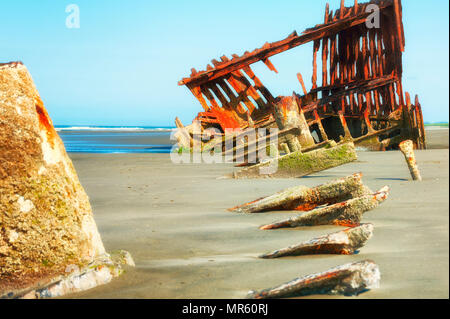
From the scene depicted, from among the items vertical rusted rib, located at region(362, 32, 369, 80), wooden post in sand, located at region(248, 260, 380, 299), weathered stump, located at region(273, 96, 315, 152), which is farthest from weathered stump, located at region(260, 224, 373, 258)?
vertical rusted rib, located at region(362, 32, 369, 80)

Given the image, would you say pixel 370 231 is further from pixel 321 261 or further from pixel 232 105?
pixel 232 105

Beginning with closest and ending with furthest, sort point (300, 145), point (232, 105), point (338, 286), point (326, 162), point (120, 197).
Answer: point (338, 286)
point (120, 197)
point (326, 162)
point (300, 145)
point (232, 105)

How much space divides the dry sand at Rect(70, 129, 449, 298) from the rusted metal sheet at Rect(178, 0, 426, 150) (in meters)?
6.25

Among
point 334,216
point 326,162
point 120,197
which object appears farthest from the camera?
point 326,162

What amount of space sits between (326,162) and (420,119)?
25.8ft

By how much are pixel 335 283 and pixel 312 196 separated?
2351 mm

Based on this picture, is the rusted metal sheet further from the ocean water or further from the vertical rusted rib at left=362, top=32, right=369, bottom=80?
the ocean water

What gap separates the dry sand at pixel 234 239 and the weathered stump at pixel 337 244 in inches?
2.3

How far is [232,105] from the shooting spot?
13406 millimetres

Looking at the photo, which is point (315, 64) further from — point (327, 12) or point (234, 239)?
point (234, 239)

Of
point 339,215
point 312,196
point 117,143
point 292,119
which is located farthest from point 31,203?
point 117,143

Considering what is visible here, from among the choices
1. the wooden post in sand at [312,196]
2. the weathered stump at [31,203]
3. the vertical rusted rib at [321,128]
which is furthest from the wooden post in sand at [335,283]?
the vertical rusted rib at [321,128]

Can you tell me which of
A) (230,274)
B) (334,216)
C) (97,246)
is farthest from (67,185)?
(334,216)

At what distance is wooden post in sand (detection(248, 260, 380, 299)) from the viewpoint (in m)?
2.30
